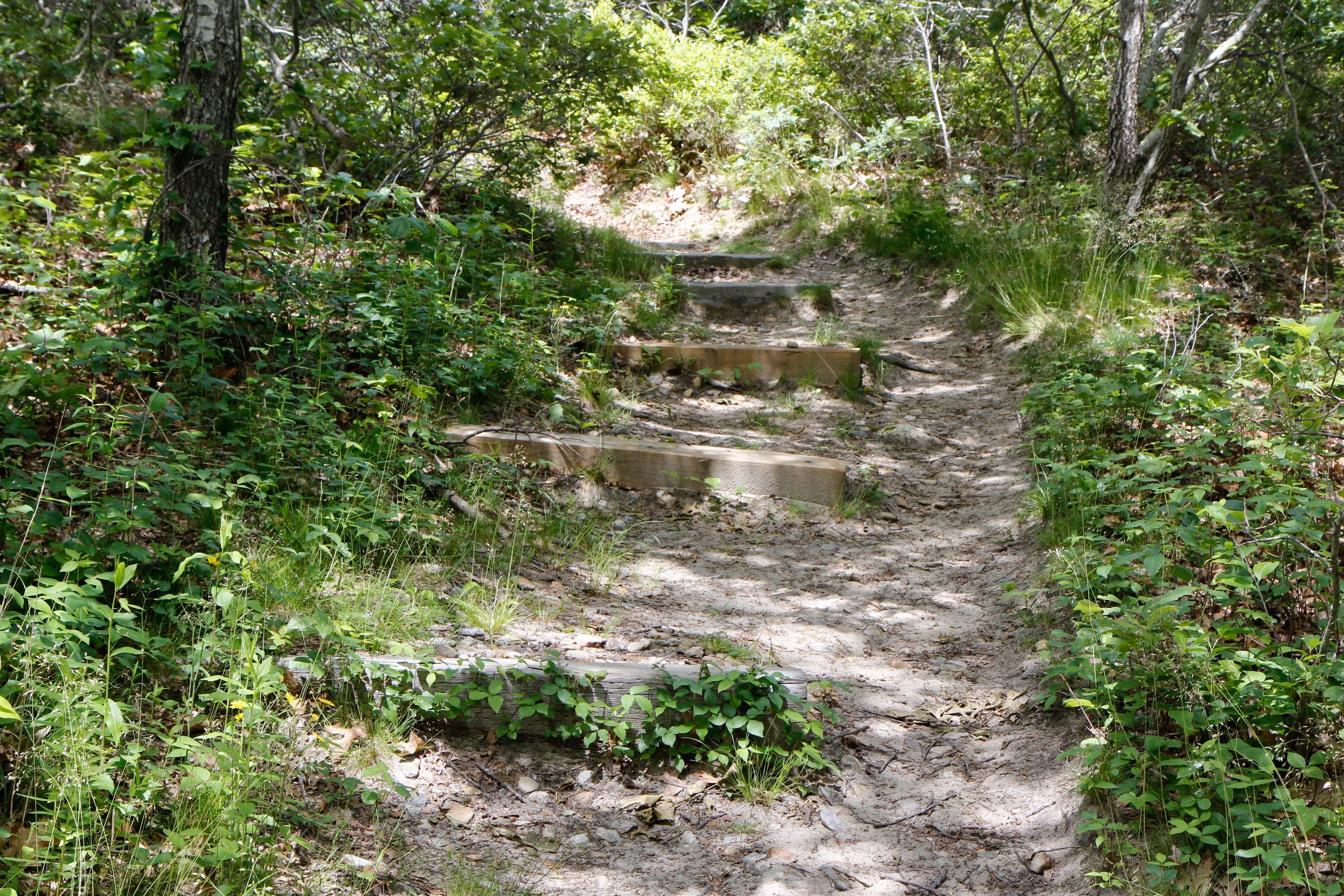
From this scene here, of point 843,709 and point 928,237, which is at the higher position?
point 928,237

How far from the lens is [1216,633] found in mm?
2508

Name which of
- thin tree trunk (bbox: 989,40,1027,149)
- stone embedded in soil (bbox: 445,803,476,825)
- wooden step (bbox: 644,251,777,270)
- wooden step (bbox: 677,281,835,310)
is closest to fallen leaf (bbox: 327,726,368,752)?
stone embedded in soil (bbox: 445,803,476,825)

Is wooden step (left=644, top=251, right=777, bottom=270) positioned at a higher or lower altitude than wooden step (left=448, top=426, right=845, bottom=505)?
higher

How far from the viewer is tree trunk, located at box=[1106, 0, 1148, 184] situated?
698cm

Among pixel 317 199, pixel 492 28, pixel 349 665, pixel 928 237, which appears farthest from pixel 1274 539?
pixel 928 237

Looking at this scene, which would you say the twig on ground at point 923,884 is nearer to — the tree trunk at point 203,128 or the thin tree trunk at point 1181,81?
the tree trunk at point 203,128

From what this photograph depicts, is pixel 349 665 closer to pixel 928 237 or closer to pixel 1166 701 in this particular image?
pixel 1166 701

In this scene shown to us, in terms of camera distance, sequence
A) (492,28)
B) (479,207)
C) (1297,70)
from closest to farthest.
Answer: (492,28) < (479,207) < (1297,70)

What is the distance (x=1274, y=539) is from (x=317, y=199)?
486cm

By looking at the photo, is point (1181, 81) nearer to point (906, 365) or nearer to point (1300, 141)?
point (1300, 141)

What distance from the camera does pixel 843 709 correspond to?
301 cm

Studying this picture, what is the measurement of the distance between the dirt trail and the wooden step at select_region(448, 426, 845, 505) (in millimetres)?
107

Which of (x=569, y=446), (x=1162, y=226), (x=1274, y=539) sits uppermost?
(x=1162, y=226)

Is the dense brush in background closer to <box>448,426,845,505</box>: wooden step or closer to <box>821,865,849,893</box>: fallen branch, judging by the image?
<box>448,426,845,505</box>: wooden step
